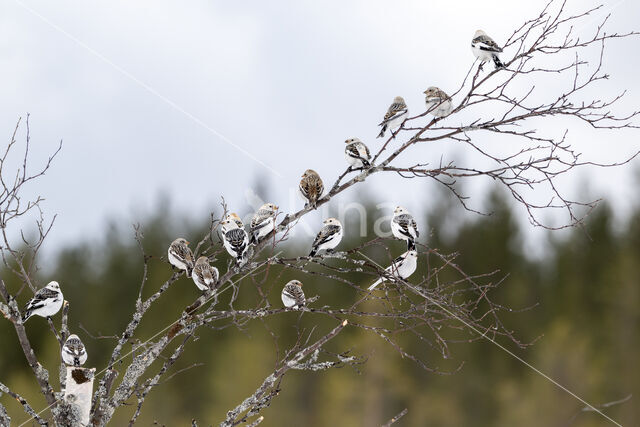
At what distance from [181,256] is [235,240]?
80 centimetres

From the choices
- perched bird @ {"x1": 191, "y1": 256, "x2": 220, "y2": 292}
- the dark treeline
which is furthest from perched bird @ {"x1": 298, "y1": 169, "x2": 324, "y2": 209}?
the dark treeline

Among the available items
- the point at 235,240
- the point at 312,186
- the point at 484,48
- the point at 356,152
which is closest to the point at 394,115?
the point at 356,152

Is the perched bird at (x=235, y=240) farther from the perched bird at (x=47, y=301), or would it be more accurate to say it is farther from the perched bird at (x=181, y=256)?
the perched bird at (x=47, y=301)

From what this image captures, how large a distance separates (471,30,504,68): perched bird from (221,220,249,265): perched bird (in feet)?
8.36

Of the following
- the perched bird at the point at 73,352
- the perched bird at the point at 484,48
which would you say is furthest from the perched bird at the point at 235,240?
the perched bird at the point at 484,48

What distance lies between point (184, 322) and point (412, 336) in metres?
14.9

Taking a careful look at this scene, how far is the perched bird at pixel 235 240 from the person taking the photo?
163 inches

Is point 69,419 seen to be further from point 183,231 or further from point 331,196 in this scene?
point 183,231

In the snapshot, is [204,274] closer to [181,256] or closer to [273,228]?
[181,256]

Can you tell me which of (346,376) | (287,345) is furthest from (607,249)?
(287,345)

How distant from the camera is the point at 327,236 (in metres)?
5.25

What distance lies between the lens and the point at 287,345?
19688mm

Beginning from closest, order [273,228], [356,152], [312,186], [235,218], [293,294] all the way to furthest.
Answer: [273,228]
[312,186]
[235,218]
[356,152]
[293,294]

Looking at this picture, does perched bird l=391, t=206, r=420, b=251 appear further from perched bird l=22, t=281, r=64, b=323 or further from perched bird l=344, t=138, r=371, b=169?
perched bird l=22, t=281, r=64, b=323
